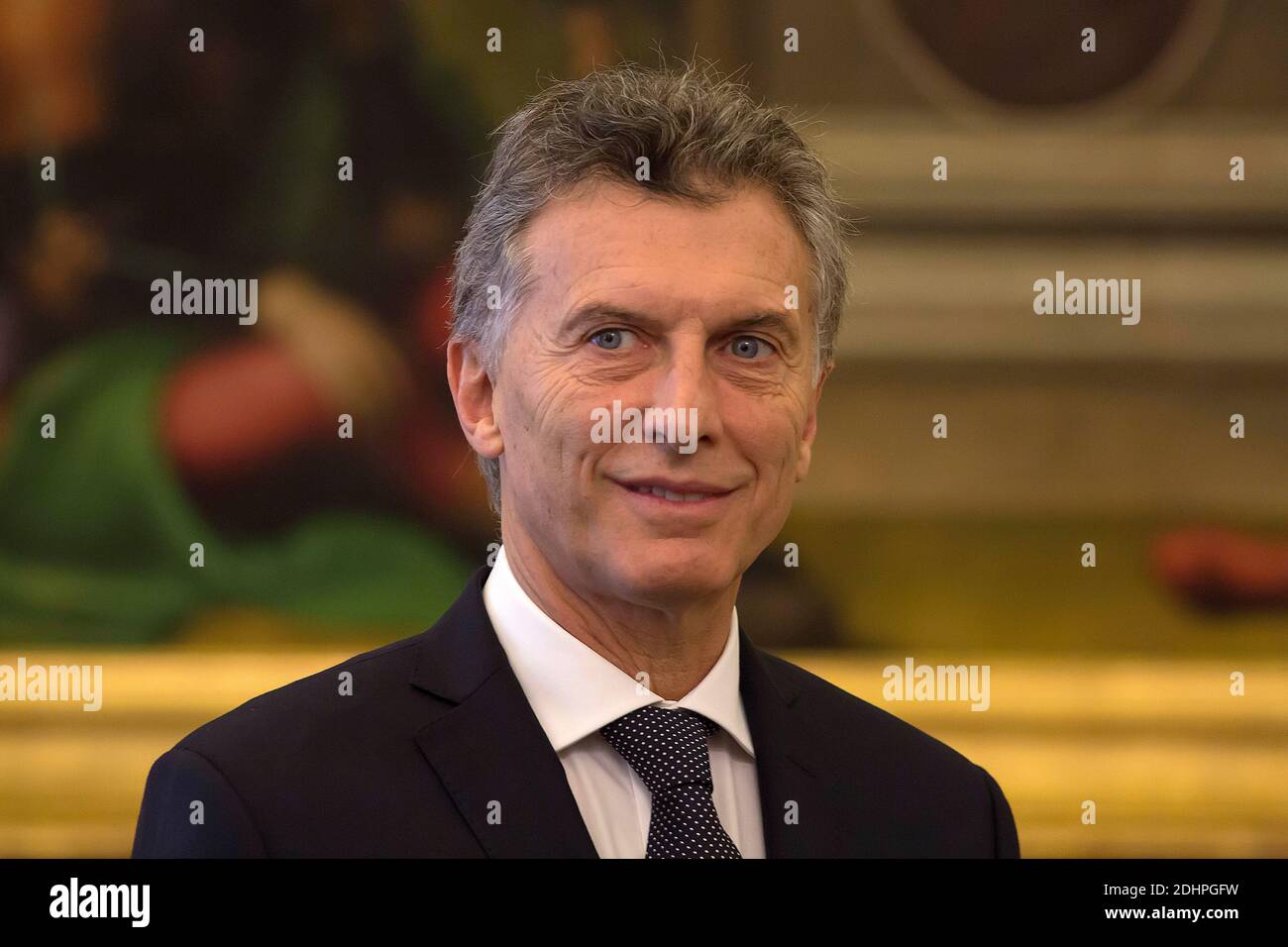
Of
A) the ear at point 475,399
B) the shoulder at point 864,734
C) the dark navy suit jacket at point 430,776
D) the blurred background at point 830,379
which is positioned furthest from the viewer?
the blurred background at point 830,379

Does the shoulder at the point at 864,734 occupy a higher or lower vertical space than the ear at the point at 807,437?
lower

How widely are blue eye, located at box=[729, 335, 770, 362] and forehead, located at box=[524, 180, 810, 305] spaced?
0.06 meters

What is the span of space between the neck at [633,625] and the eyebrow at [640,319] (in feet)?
0.98

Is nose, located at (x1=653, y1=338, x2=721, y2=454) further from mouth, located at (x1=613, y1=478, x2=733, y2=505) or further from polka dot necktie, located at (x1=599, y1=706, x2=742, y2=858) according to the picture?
polka dot necktie, located at (x1=599, y1=706, x2=742, y2=858)

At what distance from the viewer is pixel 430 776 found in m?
1.76

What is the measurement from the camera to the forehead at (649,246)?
1800mm

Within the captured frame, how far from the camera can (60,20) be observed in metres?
3.67

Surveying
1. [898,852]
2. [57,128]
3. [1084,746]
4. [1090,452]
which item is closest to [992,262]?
[1090,452]

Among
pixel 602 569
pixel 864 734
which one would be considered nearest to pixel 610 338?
pixel 602 569

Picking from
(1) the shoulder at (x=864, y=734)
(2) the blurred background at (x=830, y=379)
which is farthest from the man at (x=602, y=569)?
(2) the blurred background at (x=830, y=379)

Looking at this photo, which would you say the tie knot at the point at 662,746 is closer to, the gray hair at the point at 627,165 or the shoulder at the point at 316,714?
the shoulder at the point at 316,714

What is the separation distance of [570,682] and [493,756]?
0.50 feet

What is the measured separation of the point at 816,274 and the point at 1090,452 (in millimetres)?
1950

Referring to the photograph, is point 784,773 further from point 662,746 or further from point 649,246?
point 649,246
